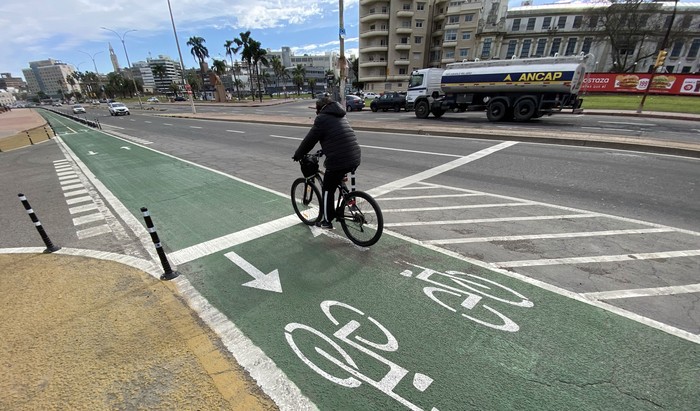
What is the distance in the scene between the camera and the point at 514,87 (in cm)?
1641

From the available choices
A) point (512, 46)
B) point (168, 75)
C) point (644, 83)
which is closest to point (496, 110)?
point (644, 83)

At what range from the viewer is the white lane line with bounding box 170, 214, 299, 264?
14.2ft

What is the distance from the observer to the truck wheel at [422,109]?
21.1m

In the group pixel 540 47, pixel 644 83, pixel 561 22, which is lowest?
pixel 644 83

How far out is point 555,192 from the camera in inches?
250

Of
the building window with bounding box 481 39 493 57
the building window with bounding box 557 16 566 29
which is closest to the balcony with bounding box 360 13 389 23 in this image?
the building window with bounding box 481 39 493 57

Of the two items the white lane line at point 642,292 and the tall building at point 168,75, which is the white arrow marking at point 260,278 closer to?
the white lane line at point 642,292

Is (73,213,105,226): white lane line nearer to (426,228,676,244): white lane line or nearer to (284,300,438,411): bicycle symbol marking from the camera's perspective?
(284,300,438,411): bicycle symbol marking

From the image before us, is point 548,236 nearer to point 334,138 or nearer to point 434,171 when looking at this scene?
point 334,138

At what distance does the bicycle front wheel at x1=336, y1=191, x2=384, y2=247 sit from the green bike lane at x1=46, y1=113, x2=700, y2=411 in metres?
0.17

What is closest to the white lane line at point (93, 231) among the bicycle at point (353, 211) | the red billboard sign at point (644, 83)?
the bicycle at point (353, 211)

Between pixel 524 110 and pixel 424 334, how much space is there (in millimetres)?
17595

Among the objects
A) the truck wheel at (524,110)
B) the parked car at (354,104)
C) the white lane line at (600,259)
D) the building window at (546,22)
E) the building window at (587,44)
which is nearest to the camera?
the white lane line at (600,259)

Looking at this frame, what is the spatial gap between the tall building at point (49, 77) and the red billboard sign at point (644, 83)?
197 metres
